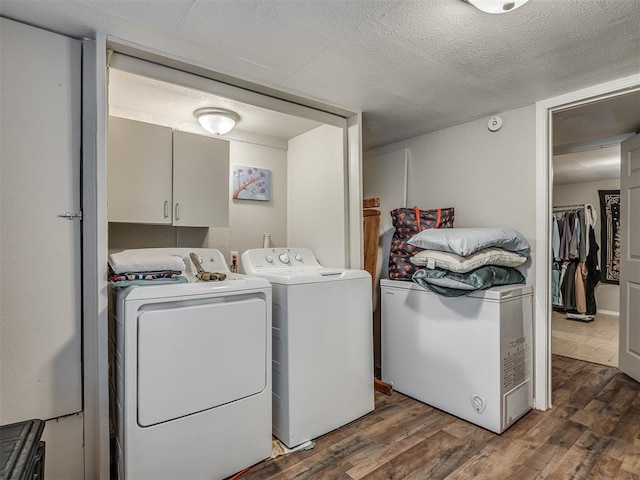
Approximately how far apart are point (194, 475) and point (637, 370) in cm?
333

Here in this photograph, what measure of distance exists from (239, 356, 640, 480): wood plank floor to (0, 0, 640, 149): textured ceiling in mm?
A: 2080

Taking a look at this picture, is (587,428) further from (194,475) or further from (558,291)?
(558,291)

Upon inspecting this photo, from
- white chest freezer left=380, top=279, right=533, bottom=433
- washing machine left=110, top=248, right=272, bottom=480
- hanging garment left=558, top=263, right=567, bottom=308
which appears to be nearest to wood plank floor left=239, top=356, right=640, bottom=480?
white chest freezer left=380, top=279, right=533, bottom=433

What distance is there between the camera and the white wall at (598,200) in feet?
17.1

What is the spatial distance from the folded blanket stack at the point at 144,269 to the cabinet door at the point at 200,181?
55cm

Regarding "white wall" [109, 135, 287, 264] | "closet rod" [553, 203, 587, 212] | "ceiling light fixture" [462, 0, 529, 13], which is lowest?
"white wall" [109, 135, 287, 264]

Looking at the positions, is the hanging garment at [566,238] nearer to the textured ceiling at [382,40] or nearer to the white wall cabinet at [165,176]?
the textured ceiling at [382,40]

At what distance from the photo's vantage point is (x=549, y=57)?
5.87ft

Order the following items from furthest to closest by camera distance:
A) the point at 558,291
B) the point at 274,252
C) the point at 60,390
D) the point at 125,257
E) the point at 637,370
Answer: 1. the point at 558,291
2. the point at 637,370
3. the point at 274,252
4. the point at 125,257
5. the point at 60,390

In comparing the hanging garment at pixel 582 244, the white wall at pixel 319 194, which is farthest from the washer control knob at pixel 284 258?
the hanging garment at pixel 582 244

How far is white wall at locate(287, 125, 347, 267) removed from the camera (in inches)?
103

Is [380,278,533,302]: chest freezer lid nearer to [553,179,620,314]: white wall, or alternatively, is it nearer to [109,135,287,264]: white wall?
[109,135,287,264]: white wall

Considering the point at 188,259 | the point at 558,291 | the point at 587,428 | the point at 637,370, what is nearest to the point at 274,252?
the point at 188,259

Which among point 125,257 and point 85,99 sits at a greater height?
point 85,99
